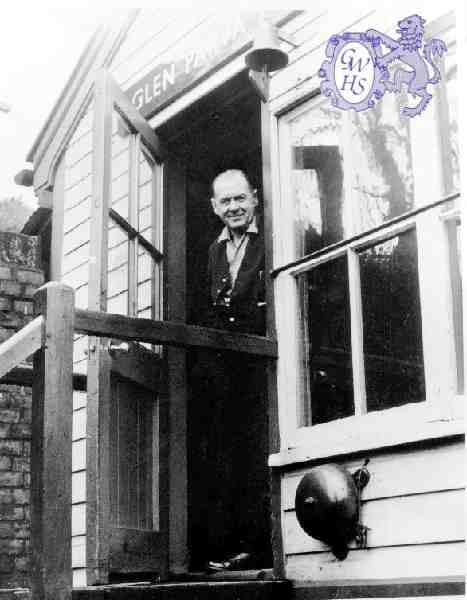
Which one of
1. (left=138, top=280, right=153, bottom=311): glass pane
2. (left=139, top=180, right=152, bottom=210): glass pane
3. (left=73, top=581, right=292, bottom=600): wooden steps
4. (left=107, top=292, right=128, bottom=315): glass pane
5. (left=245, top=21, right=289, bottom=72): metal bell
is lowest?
(left=73, top=581, right=292, bottom=600): wooden steps

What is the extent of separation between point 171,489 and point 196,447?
0.39m

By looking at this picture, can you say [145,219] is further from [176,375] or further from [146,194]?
[176,375]

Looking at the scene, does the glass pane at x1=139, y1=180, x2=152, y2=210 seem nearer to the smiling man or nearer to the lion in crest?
the smiling man

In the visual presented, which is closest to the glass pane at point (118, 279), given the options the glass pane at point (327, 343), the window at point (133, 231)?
the window at point (133, 231)

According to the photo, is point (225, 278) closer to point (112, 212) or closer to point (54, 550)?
point (112, 212)

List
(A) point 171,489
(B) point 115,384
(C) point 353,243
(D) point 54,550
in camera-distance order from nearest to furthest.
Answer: (D) point 54,550 < (C) point 353,243 < (B) point 115,384 < (A) point 171,489

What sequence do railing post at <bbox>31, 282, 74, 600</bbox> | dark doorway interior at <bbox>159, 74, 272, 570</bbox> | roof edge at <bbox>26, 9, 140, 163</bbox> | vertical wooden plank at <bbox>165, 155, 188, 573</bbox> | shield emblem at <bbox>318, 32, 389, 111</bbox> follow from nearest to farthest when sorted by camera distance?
railing post at <bbox>31, 282, 74, 600</bbox>
shield emblem at <bbox>318, 32, 389, 111</bbox>
vertical wooden plank at <bbox>165, 155, 188, 573</bbox>
dark doorway interior at <bbox>159, 74, 272, 570</bbox>
roof edge at <bbox>26, 9, 140, 163</bbox>

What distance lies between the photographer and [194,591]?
324 cm

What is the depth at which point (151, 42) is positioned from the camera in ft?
16.6

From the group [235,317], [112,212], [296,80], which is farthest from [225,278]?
[296,80]

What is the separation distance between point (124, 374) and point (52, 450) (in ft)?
3.27

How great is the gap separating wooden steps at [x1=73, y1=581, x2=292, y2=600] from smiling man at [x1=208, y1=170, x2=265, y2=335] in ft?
4.85

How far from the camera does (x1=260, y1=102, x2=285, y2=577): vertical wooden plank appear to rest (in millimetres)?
3533

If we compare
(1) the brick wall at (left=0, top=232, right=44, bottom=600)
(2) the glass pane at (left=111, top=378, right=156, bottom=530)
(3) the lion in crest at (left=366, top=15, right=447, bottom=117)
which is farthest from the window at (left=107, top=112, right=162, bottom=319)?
(1) the brick wall at (left=0, top=232, right=44, bottom=600)
